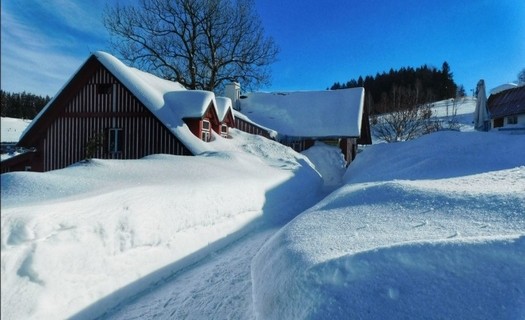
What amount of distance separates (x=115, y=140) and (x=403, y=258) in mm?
14307

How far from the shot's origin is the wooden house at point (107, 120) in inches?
576

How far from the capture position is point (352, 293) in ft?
9.68

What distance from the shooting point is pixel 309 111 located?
2522 centimetres

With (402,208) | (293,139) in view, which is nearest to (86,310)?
(402,208)

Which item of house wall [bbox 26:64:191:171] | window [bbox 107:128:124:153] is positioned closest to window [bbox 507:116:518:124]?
house wall [bbox 26:64:191:171]

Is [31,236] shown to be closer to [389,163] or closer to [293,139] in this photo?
[389,163]

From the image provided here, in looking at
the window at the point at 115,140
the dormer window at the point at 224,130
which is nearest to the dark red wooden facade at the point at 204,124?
the dormer window at the point at 224,130

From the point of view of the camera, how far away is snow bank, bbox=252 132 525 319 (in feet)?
9.15

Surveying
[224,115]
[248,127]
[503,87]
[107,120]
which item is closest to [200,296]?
[107,120]

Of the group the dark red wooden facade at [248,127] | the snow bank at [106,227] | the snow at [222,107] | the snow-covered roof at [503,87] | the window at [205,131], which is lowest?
the snow bank at [106,227]

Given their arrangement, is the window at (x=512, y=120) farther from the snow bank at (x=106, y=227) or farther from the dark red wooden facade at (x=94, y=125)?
the dark red wooden facade at (x=94, y=125)

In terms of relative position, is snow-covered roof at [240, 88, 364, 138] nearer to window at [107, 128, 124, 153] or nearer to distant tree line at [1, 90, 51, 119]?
window at [107, 128, 124, 153]

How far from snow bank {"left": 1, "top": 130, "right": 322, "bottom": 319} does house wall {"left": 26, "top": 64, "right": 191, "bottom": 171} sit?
5.85m

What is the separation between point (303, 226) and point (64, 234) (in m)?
3.21
